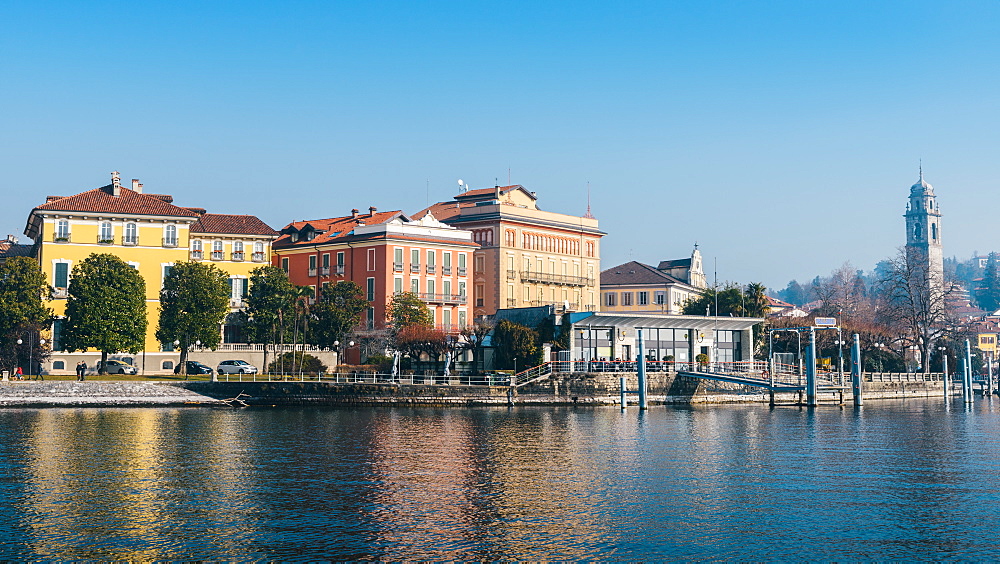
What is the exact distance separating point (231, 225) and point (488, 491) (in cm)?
7224

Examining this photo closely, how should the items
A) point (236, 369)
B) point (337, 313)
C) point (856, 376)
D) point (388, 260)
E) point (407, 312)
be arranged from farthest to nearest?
point (388, 260), point (407, 312), point (337, 313), point (236, 369), point (856, 376)

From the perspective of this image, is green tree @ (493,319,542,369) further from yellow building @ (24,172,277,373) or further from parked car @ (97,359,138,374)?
parked car @ (97,359,138,374)

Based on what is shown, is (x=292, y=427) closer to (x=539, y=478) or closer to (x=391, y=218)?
(x=539, y=478)

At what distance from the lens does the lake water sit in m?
28.1

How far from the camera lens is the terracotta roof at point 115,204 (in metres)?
89.6

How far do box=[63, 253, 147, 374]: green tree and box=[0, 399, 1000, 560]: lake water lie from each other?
2090cm

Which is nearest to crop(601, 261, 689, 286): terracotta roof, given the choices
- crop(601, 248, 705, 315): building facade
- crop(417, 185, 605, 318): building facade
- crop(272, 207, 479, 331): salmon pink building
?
crop(601, 248, 705, 315): building facade

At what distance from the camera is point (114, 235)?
91000 millimetres

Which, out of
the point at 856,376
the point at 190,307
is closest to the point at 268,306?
the point at 190,307

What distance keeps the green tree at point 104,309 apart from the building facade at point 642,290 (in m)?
74.2

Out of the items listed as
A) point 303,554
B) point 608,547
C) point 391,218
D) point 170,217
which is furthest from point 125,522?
point 391,218

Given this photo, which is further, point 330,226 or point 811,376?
point 330,226

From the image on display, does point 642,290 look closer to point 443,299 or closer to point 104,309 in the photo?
point 443,299

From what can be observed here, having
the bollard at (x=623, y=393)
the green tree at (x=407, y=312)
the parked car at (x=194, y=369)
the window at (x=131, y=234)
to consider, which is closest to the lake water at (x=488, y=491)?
the bollard at (x=623, y=393)
